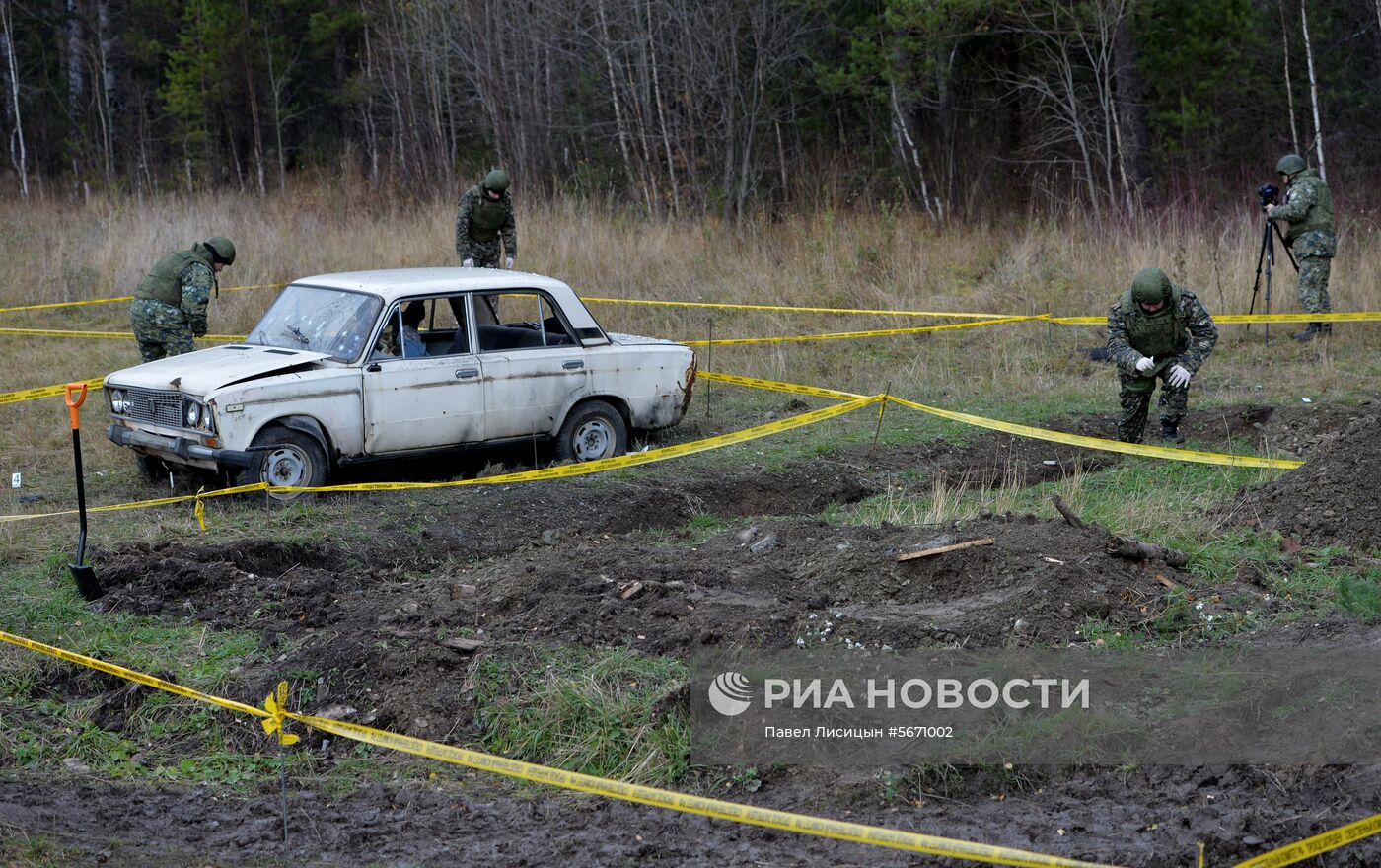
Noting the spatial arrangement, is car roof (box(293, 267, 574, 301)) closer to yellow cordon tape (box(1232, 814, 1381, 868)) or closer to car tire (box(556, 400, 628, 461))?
car tire (box(556, 400, 628, 461))

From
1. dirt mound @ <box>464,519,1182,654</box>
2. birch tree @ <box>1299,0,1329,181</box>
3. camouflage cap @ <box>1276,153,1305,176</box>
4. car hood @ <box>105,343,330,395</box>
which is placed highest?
birch tree @ <box>1299,0,1329,181</box>

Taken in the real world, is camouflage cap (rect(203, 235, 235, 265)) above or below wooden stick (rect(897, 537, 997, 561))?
above

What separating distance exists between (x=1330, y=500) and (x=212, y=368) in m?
6.88

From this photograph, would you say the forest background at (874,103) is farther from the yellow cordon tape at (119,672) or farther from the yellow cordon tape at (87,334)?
the yellow cordon tape at (119,672)

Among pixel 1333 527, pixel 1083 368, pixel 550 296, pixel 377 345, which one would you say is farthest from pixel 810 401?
pixel 1333 527

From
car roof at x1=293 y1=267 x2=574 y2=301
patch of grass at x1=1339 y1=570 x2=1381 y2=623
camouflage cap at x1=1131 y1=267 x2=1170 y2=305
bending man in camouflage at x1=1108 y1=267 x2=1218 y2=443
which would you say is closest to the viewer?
patch of grass at x1=1339 y1=570 x2=1381 y2=623

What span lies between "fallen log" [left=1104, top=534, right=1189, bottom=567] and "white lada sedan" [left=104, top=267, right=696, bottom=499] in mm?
4326

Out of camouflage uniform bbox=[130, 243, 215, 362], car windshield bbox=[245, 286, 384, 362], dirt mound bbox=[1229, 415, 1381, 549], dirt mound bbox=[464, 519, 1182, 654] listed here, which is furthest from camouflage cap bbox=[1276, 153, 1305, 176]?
camouflage uniform bbox=[130, 243, 215, 362]

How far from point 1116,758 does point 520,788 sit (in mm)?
2201

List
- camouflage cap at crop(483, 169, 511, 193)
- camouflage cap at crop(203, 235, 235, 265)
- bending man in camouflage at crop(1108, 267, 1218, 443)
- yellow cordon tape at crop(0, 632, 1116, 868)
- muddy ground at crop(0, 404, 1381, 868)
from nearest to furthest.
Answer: yellow cordon tape at crop(0, 632, 1116, 868)
muddy ground at crop(0, 404, 1381, 868)
bending man in camouflage at crop(1108, 267, 1218, 443)
camouflage cap at crop(203, 235, 235, 265)
camouflage cap at crop(483, 169, 511, 193)

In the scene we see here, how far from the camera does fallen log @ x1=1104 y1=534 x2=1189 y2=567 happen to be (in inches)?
257

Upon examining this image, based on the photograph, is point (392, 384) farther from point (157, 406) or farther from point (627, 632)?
point (627, 632)

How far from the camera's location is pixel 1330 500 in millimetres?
7512

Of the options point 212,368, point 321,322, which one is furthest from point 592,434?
point 212,368
